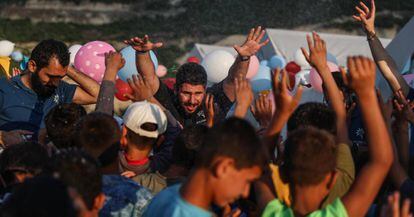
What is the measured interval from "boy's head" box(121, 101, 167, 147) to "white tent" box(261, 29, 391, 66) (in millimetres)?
9187

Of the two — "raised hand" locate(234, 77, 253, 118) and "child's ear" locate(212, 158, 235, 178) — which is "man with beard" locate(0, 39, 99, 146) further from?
"child's ear" locate(212, 158, 235, 178)

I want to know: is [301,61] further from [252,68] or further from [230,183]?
[230,183]

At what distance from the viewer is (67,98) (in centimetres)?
563

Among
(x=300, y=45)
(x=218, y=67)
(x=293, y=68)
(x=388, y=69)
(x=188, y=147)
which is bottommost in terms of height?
(x=300, y=45)

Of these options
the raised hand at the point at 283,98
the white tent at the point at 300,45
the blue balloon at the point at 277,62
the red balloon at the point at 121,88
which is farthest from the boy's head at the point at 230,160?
the white tent at the point at 300,45

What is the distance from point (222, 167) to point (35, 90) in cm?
282

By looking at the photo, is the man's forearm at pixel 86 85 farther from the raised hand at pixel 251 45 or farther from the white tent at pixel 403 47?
the white tent at pixel 403 47

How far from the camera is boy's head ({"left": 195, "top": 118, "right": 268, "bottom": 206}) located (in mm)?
3039

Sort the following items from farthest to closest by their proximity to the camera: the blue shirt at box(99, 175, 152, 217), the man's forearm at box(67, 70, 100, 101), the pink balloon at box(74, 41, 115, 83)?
1. the pink balloon at box(74, 41, 115, 83)
2. the man's forearm at box(67, 70, 100, 101)
3. the blue shirt at box(99, 175, 152, 217)

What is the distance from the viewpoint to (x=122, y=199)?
3648 mm

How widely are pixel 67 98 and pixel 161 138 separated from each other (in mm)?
1198

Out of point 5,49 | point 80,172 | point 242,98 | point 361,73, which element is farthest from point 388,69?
point 5,49

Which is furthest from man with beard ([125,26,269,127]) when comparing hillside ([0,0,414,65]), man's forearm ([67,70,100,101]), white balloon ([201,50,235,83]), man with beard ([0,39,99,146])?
hillside ([0,0,414,65])

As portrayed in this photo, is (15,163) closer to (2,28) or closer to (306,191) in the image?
(306,191)
